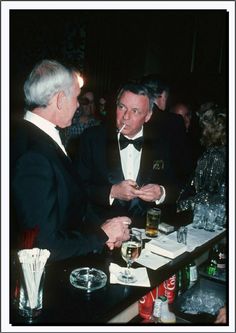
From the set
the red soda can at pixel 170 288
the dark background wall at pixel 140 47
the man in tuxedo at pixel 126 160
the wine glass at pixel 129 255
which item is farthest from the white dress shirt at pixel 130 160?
the dark background wall at pixel 140 47

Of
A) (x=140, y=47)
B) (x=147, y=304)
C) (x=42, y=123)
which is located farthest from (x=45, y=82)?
(x=140, y=47)

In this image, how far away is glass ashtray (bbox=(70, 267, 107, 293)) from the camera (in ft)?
5.27

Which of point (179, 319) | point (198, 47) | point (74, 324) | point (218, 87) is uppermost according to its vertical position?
point (198, 47)

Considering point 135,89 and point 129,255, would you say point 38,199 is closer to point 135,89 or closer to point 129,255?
point 129,255

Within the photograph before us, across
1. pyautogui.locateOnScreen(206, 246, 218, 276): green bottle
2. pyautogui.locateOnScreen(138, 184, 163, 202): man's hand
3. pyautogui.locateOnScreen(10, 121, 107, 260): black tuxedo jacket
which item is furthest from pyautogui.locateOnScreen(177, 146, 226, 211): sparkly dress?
pyautogui.locateOnScreen(10, 121, 107, 260): black tuxedo jacket

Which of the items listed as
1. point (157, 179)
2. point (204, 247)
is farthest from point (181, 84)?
point (204, 247)

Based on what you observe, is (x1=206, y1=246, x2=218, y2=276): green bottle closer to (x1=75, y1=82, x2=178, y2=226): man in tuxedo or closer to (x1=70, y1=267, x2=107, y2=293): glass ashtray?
(x1=75, y1=82, x2=178, y2=226): man in tuxedo

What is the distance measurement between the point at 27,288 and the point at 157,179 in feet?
6.38

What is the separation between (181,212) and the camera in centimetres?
282

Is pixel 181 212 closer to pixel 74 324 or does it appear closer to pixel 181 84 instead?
pixel 74 324

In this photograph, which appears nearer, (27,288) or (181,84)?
(27,288)

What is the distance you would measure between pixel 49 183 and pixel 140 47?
239 inches

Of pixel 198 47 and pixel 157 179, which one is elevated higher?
pixel 198 47

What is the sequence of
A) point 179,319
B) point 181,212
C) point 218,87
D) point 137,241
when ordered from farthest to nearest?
1. point 218,87
2. point 181,212
3. point 179,319
4. point 137,241
